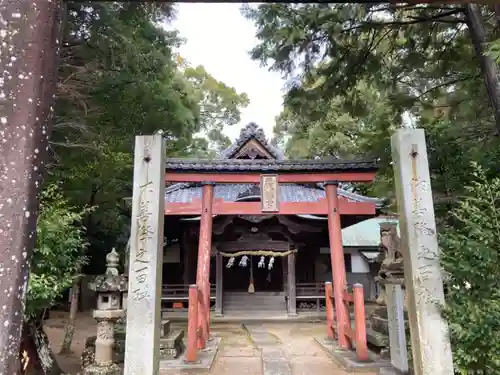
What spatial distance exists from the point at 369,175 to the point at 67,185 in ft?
26.7

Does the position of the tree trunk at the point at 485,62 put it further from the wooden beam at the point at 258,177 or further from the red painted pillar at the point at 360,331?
the red painted pillar at the point at 360,331

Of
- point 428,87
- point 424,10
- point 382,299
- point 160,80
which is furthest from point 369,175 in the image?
point 160,80

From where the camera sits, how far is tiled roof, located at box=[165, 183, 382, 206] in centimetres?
1375

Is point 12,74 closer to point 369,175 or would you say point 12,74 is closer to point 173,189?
point 369,175

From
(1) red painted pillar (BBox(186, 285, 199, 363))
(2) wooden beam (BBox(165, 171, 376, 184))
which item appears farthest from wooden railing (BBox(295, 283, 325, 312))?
(1) red painted pillar (BBox(186, 285, 199, 363))

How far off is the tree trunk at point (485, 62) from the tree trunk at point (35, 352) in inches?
266

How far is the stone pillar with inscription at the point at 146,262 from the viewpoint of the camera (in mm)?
3805

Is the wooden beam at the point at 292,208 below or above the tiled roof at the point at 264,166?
below

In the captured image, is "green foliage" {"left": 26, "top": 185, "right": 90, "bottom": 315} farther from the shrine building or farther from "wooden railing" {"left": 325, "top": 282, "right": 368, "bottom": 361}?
the shrine building

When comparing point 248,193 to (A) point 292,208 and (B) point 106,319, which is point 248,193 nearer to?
(A) point 292,208

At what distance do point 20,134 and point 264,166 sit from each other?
22.0 ft

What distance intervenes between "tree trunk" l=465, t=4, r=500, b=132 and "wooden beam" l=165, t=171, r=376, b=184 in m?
3.37

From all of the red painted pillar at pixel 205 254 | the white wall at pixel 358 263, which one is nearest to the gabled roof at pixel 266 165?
the red painted pillar at pixel 205 254

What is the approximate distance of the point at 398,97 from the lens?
6785 mm
